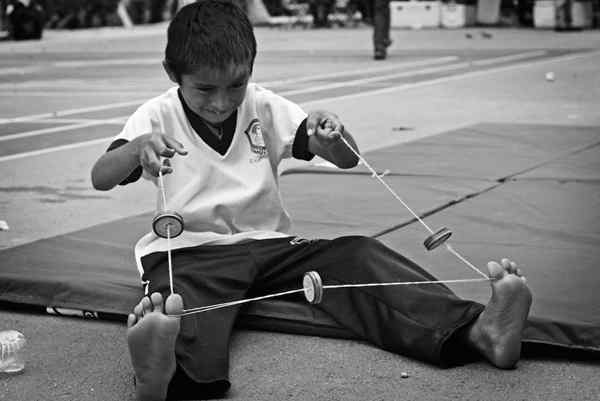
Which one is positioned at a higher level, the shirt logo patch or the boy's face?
the boy's face

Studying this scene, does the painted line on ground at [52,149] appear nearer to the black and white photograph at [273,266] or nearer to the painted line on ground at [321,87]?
the painted line on ground at [321,87]

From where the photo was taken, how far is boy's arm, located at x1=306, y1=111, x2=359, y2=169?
3.20 m

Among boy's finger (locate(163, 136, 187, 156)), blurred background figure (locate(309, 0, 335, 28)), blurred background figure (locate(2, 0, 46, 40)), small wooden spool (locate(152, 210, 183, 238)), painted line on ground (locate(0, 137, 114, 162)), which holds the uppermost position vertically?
boy's finger (locate(163, 136, 187, 156))

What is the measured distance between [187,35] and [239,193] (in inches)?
19.4

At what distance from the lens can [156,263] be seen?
3262 mm

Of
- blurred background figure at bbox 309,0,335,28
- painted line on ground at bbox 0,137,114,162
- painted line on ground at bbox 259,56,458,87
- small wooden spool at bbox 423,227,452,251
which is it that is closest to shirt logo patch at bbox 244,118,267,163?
small wooden spool at bbox 423,227,452,251

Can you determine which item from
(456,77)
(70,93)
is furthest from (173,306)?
(456,77)

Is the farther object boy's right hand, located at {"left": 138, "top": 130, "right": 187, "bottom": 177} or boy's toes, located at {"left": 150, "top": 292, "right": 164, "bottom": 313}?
boy's right hand, located at {"left": 138, "top": 130, "right": 187, "bottom": 177}

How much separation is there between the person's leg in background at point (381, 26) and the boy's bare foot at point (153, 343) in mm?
13826

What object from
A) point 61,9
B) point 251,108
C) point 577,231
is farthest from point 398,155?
point 61,9

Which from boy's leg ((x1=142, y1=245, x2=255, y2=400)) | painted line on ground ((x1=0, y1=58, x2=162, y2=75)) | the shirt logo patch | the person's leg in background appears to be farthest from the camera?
the person's leg in background

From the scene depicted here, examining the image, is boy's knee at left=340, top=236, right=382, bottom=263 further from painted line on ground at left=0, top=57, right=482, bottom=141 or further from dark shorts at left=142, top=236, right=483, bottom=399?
painted line on ground at left=0, top=57, right=482, bottom=141

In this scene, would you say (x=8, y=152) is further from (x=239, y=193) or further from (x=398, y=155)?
(x=239, y=193)

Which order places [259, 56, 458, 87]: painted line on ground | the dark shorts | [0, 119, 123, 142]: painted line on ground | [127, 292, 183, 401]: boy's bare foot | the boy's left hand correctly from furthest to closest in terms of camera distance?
[259, 56, 458, 87]: painted line on ground
[0, 119, 123, 142]: painted line on ground
the boy's left hand
the dark shorts
[127, 292, 183, 401]: boy's bare foot
